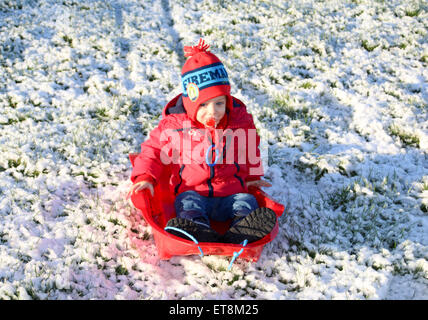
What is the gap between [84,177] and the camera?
4.02m

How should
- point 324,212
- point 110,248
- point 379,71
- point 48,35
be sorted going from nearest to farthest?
point 110,248 → point 324,212 → point 379,71 → point 48,35

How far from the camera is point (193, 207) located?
10.3 ft

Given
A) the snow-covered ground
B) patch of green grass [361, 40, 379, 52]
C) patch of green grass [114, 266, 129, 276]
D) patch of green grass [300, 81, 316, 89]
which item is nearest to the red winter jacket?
the snow-covered ground

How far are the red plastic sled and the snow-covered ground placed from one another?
8.4 inches

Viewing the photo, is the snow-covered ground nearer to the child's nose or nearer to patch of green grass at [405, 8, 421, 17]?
patch of green grass at [405, 8, 421, 17]

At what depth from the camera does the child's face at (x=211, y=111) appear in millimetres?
3303

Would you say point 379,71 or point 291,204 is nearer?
point 291,204

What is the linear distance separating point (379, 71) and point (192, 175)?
14.8 ft

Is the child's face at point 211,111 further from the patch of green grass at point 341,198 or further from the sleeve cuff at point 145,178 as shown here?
the patch of green grass at point 341,198

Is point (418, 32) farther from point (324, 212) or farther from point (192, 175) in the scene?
point (192, 175)

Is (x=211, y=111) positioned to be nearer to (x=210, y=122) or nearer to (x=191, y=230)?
(x=210, y=122)

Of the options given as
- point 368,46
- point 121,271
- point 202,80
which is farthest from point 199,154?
point 368,46
